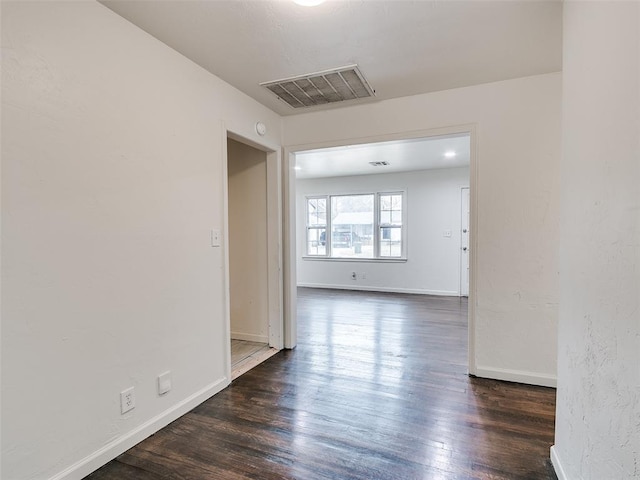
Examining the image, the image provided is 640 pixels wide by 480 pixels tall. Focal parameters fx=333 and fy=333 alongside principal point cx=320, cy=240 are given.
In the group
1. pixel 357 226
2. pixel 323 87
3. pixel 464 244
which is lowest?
pixel 464 244

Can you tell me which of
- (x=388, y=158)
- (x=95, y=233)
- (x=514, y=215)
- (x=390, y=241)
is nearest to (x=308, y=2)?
(x=95, y=233)

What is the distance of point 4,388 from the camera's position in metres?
1.34

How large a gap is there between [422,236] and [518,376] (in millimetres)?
3897

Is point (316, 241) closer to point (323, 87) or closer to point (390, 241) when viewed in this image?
point (390, 241)

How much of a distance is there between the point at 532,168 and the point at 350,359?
221 centimetres

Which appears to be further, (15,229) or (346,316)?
(346,316)

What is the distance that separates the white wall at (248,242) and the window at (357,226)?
3.62m

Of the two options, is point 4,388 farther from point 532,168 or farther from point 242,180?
point 532,168

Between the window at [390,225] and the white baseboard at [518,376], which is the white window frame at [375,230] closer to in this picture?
the window at [390,225]

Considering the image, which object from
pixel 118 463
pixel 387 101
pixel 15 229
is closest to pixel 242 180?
pixel 387 101

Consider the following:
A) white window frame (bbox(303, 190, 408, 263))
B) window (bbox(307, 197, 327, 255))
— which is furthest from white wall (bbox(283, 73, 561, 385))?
window (bbox(307, 197, 327, 255))

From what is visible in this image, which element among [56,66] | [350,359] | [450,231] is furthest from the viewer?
[450,231]

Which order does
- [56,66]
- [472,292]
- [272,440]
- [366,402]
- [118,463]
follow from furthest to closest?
[472,292] < [366,402] < [272,440] < [118,463] < [56,66]

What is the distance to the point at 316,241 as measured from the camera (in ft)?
23.9
